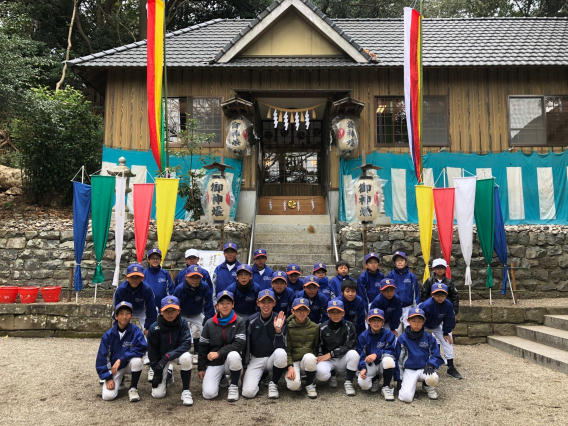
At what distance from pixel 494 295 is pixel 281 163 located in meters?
8.71

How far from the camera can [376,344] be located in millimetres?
5352

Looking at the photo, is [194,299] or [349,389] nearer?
[349,389]

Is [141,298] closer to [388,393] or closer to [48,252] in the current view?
[388,393]

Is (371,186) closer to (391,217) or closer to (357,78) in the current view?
(391,217)

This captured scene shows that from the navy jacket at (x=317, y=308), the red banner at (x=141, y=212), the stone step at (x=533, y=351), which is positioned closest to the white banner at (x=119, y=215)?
the red banner at (x=141, y=212)

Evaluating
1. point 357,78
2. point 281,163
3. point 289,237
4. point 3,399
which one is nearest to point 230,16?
point 281,163

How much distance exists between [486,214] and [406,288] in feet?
10.2

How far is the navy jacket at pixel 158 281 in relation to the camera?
6633 mm

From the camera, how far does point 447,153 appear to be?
478 inches

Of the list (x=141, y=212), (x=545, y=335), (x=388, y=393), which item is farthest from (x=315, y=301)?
(x=141, y=212)

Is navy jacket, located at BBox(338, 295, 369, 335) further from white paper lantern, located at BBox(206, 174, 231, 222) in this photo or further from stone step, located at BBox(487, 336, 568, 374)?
white paper lantern, located at BBox(206, 174, 231, 222)

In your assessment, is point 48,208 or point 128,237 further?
point 48,208

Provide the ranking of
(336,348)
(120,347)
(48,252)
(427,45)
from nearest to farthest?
(120,347) < (336,348) < (48,252) < (427,45)

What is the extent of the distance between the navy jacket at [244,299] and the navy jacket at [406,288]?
7.29 ft
